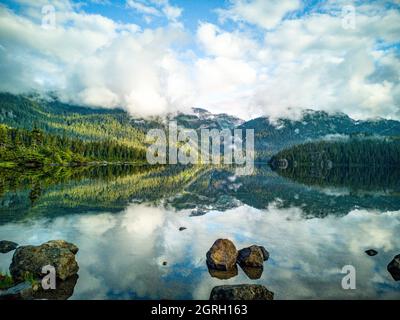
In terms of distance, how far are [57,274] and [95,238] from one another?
35.5 feet

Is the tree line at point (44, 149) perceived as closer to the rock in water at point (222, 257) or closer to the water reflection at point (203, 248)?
the water reflection at point (203, 248)

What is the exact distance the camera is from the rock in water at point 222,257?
2270cm

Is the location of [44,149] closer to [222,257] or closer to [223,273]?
[222,257]

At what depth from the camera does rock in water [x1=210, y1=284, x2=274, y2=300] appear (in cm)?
1667

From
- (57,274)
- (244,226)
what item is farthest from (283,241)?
(57,274)

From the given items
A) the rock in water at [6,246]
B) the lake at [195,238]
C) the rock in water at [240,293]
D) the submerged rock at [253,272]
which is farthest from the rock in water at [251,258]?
the rock in water at [6,246]

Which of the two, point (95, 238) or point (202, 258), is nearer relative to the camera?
point (202, 258)

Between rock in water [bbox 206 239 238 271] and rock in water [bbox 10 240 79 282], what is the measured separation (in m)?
10.3

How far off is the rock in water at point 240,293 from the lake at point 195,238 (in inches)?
45.7

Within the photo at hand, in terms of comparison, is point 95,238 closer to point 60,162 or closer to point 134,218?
point 134,218

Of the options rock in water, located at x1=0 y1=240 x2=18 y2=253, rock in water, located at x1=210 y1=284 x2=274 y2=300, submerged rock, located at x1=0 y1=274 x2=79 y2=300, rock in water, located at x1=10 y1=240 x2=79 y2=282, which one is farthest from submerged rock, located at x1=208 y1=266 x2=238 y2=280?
rock in water, located at x1=0 y1=240 x2=18 y2=253

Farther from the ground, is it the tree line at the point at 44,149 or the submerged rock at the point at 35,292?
the tree line at the point at 44,149

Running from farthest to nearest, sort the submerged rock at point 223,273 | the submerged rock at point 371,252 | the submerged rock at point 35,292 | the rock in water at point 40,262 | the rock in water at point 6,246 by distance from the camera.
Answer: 1. the submerged rock at point 371,252
2. the rock in water at point 6,246
3. the submerged rock at point 223,273
4. the rock in water at point 40,262
5. the submerged rock at point 35,292

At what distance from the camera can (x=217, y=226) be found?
125ft
